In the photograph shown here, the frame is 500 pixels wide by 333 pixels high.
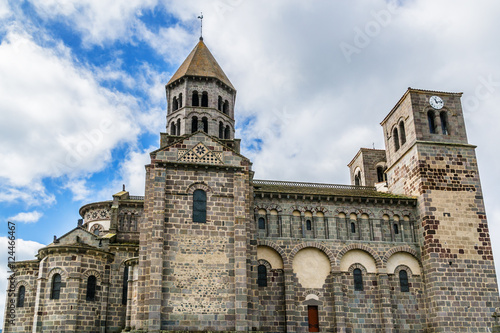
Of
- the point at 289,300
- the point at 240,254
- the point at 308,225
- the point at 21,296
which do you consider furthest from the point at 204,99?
the point at 21,296

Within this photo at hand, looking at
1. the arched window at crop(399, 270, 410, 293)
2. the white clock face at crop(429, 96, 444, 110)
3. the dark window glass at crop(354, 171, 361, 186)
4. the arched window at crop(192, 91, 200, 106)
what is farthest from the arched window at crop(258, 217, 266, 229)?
the dark window glass at crop(354, 171, 361, 186)

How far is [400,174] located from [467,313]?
11841 millimetres

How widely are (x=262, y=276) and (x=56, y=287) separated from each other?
13706mm

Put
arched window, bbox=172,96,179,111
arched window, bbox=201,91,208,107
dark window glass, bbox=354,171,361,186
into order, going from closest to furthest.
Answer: arched window, bbox=201,91,208,107, arched window, bbox=172,96,179,111, dark window glass, bbox=354,171,361,186

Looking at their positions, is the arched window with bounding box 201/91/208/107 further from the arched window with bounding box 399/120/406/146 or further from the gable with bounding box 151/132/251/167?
the arched window with bounding box 399/120/406/146

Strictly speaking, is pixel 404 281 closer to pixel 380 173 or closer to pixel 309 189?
pixel 309 189

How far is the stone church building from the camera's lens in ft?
91.7

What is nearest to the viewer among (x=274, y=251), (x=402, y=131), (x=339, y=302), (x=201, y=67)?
(x=339, y=302)

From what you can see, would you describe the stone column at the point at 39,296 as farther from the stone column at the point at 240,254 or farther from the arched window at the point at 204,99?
the arched window at the point at 204,99

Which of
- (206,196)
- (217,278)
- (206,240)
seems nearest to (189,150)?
(206,196)

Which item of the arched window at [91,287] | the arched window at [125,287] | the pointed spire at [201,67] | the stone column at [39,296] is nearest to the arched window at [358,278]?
the arched window at [125,287]

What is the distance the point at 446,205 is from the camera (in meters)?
35.8

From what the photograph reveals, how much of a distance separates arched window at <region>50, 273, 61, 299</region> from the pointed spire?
1919 cm

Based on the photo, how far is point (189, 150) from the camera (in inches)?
1194
